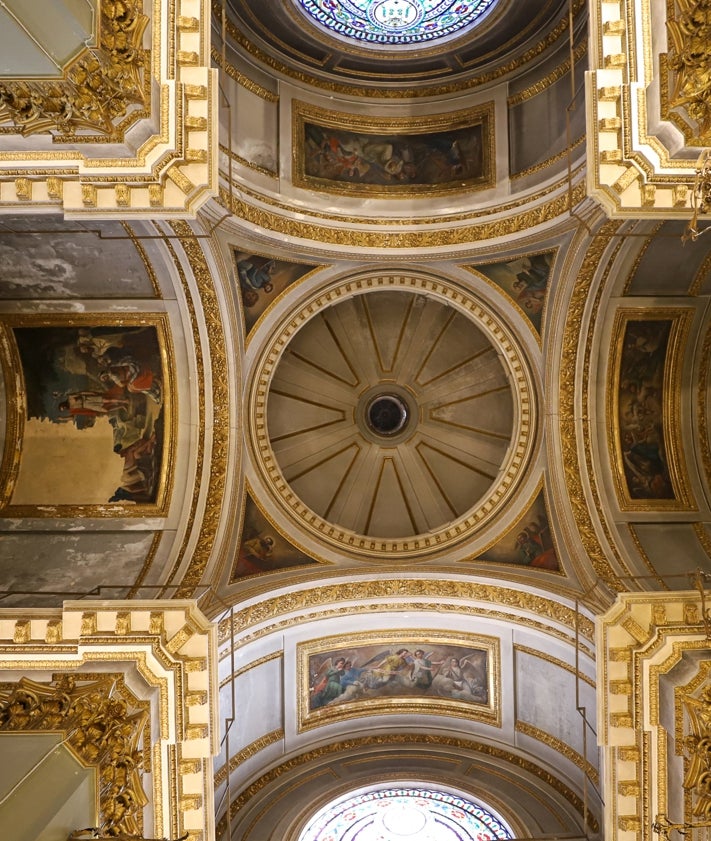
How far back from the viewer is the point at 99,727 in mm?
6617

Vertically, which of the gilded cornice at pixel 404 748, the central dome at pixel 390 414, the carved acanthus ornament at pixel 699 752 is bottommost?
the carved acanthus ornament at pixel 699 752

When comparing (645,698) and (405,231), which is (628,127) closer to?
(405,231)

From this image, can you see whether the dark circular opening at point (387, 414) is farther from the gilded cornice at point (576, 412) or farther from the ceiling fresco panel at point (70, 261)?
the ceiling fresco panel at point (70, 261)

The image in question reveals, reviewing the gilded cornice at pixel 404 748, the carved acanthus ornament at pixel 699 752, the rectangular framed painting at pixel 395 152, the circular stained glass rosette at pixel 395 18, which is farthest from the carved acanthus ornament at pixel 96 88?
the gilded cornice at pixel 404 748

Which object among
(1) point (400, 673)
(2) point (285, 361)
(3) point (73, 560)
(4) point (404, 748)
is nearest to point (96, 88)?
(3) point (73, 560)

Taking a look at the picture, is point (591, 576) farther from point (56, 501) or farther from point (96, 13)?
point (96, 13)

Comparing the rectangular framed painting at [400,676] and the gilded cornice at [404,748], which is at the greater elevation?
the rectangular framed painting at [400,676]

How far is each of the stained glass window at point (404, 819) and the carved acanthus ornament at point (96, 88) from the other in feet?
31.2

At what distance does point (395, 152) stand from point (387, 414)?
4.23m

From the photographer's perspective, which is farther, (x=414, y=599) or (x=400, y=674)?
(x=400, y=674)

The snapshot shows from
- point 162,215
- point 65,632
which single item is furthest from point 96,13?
point 65,632

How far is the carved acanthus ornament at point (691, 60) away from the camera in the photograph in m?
6.13

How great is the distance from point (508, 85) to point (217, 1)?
413cm

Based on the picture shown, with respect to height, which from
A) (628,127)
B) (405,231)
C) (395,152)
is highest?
(395,152)
